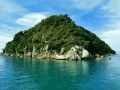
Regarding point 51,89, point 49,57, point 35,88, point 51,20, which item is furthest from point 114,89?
point 51,20

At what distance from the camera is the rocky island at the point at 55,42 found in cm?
12950

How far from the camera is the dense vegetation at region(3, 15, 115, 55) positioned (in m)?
137

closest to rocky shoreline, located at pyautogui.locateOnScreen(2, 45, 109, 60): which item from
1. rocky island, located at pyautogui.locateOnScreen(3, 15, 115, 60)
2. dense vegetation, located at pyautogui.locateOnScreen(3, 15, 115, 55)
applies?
rocky island, located at pyautogui.locateOnScreen(3, 15, 115, 60)

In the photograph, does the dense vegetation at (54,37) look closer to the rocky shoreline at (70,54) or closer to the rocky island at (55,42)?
the rocky island at (55,42)

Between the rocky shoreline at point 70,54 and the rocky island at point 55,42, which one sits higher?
the rocky island at point 55,42

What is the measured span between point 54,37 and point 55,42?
28.0 ft

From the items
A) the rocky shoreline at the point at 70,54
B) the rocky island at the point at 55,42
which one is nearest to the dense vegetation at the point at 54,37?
the rocky island at the point at 55,42

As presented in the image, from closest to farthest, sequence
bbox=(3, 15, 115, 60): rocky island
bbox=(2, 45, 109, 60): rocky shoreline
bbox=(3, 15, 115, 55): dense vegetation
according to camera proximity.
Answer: bbox=(2, 45, 109, 60): rocky shoreline, bbox=(3, 15, 115, 60): rocky island, bbox=(3, 15, 115, 55): dense vegetation

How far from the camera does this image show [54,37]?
147875 millimetres

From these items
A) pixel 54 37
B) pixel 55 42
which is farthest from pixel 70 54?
pixel 54 37

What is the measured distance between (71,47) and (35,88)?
83071 millimetres

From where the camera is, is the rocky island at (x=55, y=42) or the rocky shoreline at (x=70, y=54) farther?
the rocky island at (x=55, y=42)

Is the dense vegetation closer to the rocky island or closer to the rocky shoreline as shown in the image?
the rocky island

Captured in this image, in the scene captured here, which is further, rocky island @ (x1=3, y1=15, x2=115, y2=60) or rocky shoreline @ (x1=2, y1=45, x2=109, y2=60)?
rocky island @ (x1=3, y1=15, x2=115, y2=60)
